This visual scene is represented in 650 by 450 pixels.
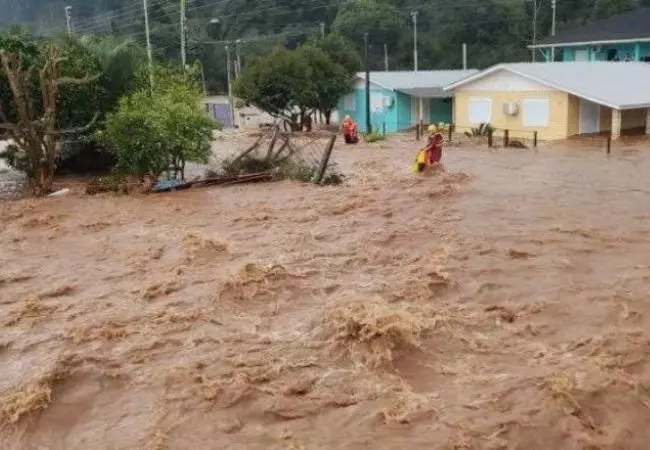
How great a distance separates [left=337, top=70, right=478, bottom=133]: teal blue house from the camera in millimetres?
37500

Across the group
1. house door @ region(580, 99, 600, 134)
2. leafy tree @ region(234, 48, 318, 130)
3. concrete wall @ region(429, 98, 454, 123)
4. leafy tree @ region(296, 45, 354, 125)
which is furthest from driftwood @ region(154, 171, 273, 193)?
concrete wall @ region(429, 98, 454, 123)

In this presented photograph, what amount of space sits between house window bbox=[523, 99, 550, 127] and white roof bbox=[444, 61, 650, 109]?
89cm

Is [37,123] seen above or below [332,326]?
above

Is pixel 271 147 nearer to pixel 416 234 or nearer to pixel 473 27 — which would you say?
pixel 416 234

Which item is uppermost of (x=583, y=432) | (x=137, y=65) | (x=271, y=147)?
(x=137, y=65)

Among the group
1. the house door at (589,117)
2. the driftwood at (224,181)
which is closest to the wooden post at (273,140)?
the driftwood at (224,181)

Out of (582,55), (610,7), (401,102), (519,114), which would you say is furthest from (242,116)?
(610,7)

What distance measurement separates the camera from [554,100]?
94.8ft

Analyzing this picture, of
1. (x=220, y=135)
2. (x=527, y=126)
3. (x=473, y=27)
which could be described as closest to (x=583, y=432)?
(x=527, y=126)

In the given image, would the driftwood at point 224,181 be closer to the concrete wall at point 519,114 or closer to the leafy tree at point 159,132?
the leafy tree at point 159,132

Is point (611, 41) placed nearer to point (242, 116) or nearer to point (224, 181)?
point (242, 116)

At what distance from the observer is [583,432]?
20.7 feet

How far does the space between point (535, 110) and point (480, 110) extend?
2.75 m

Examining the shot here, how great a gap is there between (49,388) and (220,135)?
26.6 metres
